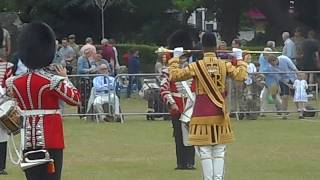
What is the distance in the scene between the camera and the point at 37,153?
9977 millimetres

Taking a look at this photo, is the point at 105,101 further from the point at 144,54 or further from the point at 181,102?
the point at 144,54

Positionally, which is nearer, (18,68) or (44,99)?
(44,99)

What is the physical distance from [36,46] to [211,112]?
9.61 feet

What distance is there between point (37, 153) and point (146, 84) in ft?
51.0

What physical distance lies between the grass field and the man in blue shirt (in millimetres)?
1230

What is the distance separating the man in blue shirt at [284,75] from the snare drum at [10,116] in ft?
48.3

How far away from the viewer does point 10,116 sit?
10789 millimetres

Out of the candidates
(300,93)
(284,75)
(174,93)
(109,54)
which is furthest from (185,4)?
(174,93)

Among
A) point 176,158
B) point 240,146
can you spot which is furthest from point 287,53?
point 176,158

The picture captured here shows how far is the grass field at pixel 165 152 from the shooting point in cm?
1485

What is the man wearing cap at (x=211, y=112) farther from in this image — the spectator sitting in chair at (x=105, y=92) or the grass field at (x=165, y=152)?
the spectator sitting in chair at (x=105, y=92)

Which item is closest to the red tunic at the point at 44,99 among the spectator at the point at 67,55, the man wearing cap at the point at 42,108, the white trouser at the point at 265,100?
the man wearing cap at the point at 42,108

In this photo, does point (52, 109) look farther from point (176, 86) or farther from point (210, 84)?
point (176, 86)

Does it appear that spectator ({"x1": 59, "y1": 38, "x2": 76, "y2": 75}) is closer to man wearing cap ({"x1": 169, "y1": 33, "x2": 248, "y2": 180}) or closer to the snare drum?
man wearing cap ({"x1": 169, "y1": 33, "x2": 248, "y2": 180})
